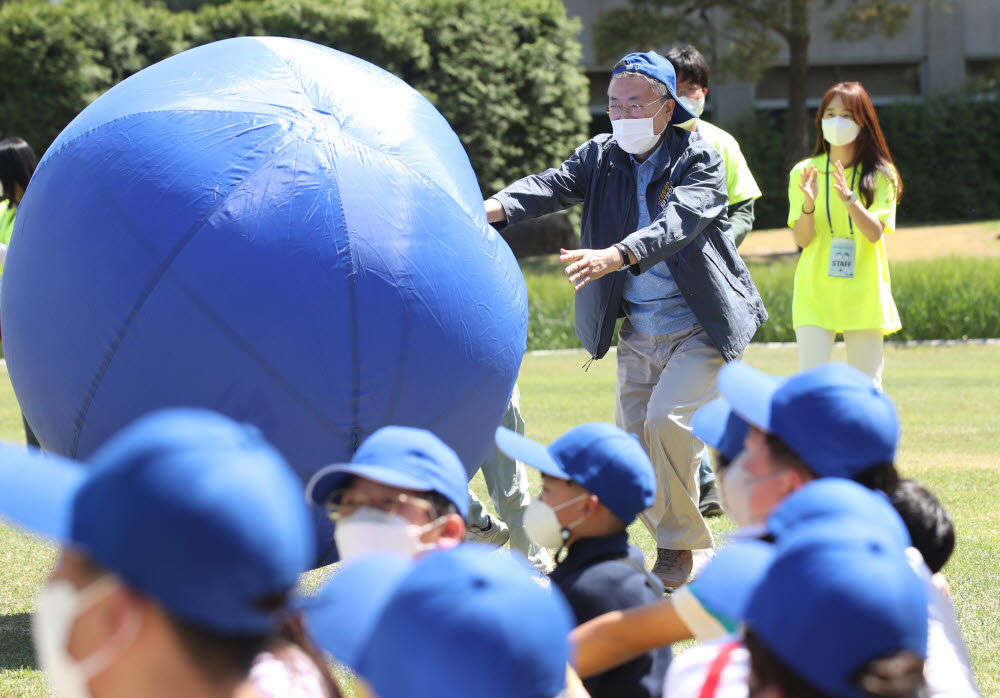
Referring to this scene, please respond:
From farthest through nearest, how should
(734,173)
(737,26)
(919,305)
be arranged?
(737,26)
(919,305)
(734,173)

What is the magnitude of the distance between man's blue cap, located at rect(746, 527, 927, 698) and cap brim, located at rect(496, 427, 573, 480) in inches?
60.8

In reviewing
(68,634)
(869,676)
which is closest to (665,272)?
(869,676)

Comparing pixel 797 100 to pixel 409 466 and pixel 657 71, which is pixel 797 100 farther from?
pixel 409 466

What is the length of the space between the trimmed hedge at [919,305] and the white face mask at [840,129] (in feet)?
33.8

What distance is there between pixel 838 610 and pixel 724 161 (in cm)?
559

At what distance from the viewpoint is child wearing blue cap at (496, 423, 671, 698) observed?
319 cm

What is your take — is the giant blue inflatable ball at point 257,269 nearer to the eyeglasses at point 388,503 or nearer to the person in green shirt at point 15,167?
the eyeglasses at point 388,503

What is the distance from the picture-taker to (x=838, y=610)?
5.60 feet

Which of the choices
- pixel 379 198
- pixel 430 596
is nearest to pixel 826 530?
pixel 430 596

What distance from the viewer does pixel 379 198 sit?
14.3ft

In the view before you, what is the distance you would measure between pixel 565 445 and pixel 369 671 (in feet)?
5.40

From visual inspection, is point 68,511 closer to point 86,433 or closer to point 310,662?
point 310,662

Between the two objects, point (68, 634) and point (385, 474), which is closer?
point (68, 634)

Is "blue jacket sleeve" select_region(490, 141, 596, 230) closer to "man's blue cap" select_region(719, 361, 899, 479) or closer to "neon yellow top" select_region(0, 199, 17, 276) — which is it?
"man's blue cap" select_region(719, 361, 899, 479)
